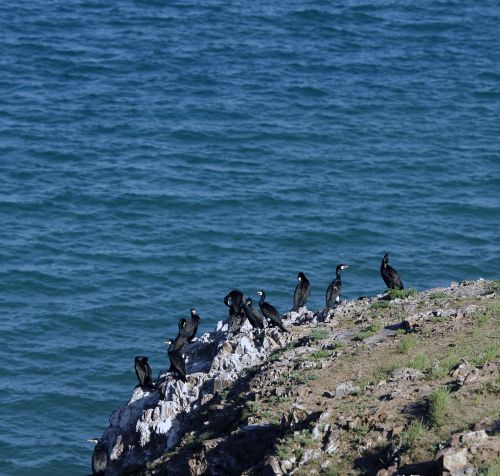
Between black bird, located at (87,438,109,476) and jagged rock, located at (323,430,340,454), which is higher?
jagged rock, located at (323,430,340,454)

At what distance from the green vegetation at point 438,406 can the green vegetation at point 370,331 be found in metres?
4.72

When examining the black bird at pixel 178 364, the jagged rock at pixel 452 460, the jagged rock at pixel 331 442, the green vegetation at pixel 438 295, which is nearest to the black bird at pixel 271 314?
the black bird at pixel 178 364

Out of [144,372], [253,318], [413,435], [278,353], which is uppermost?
[413,435]

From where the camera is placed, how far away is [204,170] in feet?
196

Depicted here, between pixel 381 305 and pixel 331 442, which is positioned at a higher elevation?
pixel 331 442

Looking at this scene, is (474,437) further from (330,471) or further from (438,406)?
(330,471)

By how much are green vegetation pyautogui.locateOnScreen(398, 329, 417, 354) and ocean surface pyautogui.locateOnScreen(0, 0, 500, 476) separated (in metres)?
13.1

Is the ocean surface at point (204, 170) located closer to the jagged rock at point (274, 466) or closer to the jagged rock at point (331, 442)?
the jagged rock at point (274, 466)

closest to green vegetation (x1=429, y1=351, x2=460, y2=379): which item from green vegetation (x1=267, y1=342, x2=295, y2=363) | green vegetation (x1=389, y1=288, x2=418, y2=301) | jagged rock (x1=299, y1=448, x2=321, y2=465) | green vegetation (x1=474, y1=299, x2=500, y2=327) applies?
green vegetation (x1=474, y1=299, x2=500, y2=327)

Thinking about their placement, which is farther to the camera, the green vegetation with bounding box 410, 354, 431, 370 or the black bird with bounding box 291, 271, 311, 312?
the black bird with bounding box 291, 271, 311, 312

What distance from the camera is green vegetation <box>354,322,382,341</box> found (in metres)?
28.0

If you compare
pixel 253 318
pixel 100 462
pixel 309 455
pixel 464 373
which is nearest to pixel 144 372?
pixel 100 462

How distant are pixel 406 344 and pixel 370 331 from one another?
1727 millimetres

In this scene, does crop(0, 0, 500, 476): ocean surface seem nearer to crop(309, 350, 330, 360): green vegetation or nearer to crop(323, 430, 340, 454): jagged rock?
crop(309, 350, 330, 360): green vegetation
